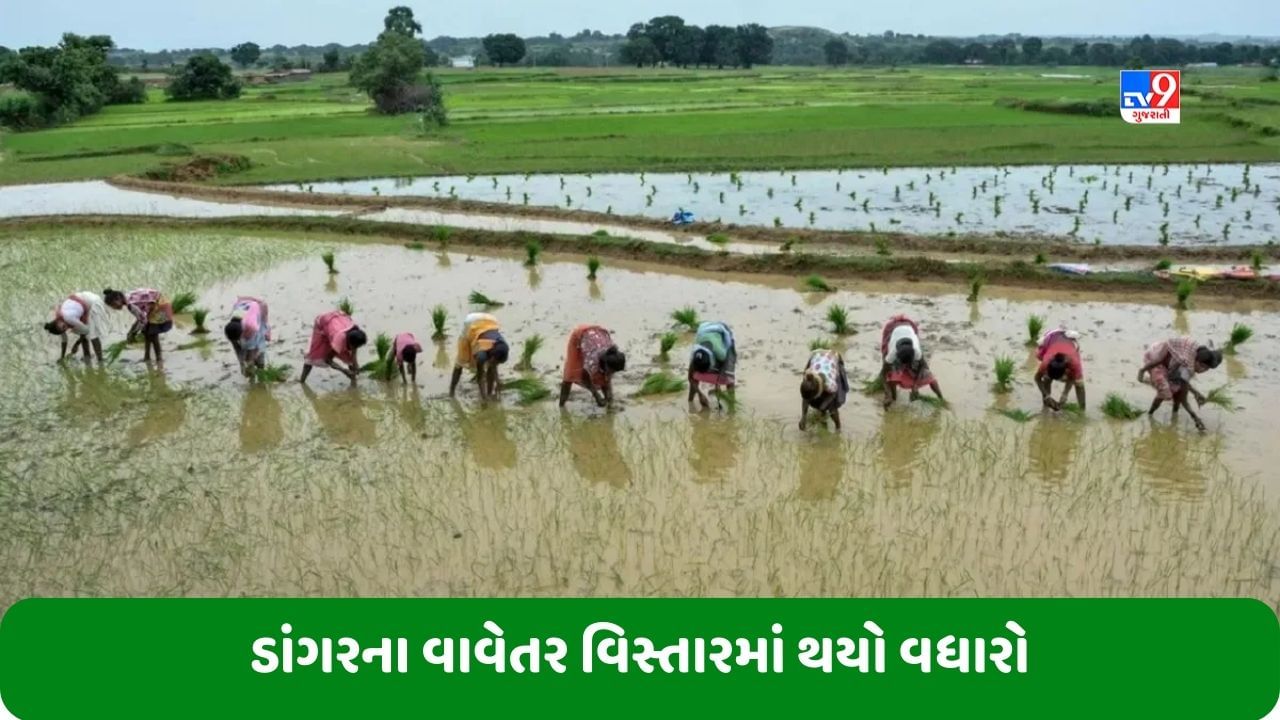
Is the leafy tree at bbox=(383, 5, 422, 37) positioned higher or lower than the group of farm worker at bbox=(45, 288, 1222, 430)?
higher

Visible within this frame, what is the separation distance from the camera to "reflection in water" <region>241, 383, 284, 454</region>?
26.2 feet

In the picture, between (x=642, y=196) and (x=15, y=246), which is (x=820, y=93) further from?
(x=15, y=246)

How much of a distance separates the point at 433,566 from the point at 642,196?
1491 centimetres

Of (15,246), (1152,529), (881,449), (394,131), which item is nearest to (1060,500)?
A: (1152,529)

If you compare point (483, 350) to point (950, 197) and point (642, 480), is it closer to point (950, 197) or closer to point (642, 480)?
point (642, 480)

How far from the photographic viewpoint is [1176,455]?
7316 mm

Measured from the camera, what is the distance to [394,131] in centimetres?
3228

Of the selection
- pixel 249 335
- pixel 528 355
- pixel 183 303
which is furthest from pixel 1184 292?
pixel 183 303

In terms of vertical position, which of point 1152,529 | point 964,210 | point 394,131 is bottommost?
point 1152,529

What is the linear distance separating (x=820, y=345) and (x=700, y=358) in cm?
188

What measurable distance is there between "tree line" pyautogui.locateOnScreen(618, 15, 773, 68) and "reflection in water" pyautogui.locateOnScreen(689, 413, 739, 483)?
80718 mm

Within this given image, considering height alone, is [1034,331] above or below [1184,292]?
below

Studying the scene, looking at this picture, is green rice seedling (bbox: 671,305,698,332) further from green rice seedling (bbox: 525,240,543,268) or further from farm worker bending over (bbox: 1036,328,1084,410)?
farm worker bending over (bbox: 1036,328,1084,410)

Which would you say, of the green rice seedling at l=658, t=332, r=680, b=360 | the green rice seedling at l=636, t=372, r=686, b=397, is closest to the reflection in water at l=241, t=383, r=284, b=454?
the green rice seedling at l=636, t=372, r=686, b=397
